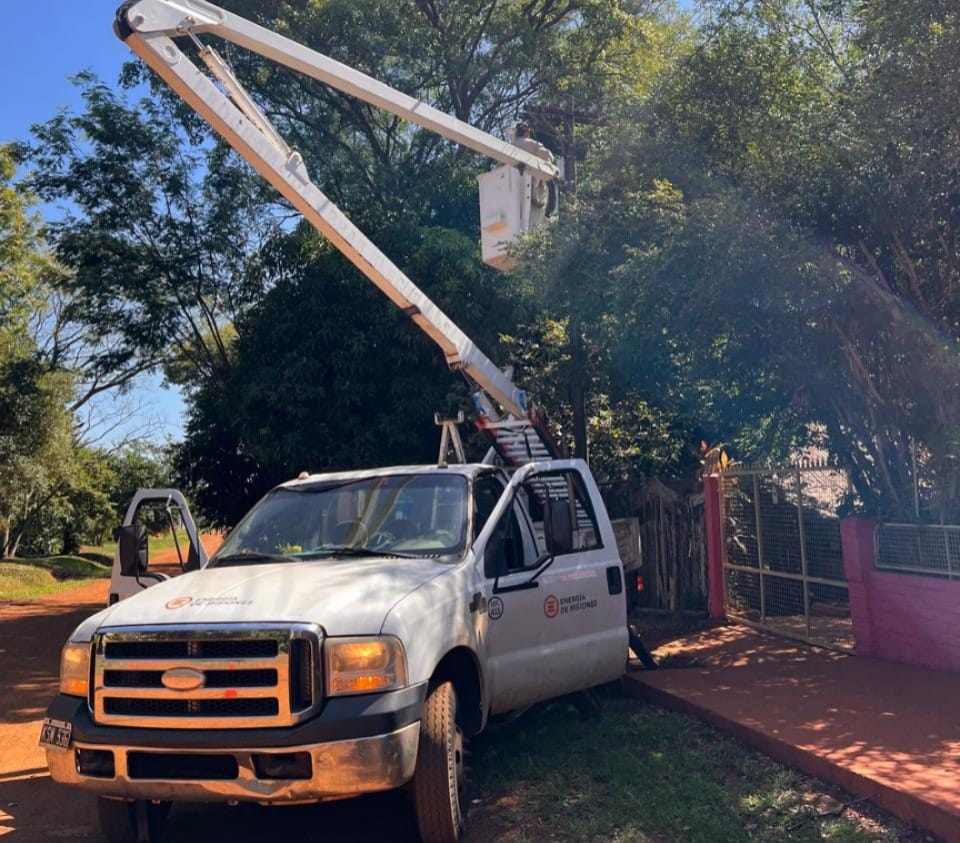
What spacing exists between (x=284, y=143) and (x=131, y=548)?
5534 millimetres

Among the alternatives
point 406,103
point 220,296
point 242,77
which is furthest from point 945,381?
point 242,77

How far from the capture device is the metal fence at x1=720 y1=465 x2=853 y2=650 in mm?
9734

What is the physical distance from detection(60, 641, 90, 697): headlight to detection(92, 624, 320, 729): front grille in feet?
0.46

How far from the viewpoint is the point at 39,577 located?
81.6 ft

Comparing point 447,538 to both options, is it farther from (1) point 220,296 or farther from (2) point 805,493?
(1) point 220,296

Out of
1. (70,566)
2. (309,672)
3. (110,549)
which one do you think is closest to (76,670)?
(309,672)

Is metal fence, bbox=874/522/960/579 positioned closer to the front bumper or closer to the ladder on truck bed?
the ladder on truck bed

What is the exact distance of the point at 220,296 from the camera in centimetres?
1859

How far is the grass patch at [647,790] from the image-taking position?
5.10 meters

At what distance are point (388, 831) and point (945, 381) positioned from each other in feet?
19.4

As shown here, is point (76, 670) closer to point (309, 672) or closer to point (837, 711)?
point (309, 672)

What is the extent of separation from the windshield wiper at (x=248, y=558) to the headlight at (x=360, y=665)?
53.9 inches

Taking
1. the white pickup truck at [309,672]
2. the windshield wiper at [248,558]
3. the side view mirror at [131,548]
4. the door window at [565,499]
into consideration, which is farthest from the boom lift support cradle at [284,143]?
the windshield wiper at [248,558]

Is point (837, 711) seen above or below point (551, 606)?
below
